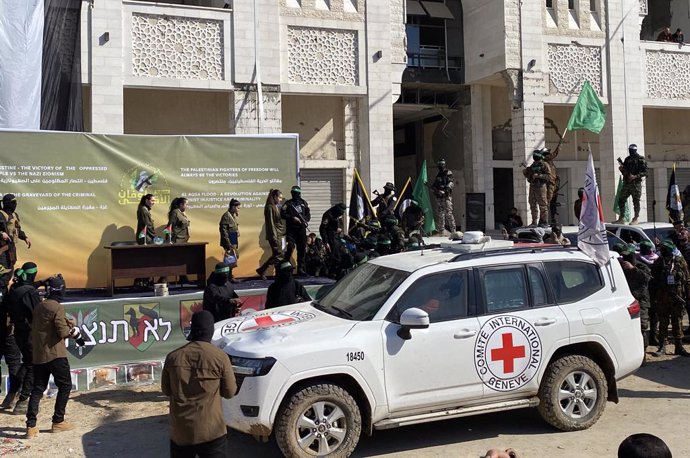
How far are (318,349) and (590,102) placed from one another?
1337 cm

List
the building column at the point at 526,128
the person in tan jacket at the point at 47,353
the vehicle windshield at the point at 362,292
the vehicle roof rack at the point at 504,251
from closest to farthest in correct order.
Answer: the vehicle windshield at the point at 362,292
the vehicle roof rack at the point at 504,251
the person in tan jacket at the point at 47,353
the building column at the point at 526,128

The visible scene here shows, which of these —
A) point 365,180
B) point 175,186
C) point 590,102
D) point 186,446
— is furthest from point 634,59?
point 186,446

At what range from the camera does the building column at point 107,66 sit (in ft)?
56.6

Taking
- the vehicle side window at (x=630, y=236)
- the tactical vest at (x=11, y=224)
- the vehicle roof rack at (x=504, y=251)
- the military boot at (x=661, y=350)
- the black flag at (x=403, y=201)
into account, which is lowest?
the military boot at (x=661, y=350)

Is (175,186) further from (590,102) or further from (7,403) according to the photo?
(590,102)

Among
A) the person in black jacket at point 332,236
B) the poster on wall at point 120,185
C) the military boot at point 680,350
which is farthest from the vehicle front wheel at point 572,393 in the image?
the poster on wall at point 120,185

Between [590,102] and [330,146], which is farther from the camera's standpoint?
[330,146]

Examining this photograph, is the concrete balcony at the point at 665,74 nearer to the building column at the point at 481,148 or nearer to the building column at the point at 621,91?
the building column at the point at 621,91

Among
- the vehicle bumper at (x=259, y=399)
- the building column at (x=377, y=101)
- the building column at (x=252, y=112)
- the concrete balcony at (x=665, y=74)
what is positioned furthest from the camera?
the concrete balcony at (x=665, y=74)

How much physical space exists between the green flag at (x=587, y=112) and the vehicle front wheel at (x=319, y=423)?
1272cm

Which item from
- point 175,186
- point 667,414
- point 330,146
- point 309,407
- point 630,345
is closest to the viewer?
point 309,407

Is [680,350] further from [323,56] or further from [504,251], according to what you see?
[323,56]

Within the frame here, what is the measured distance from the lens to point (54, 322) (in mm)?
6992

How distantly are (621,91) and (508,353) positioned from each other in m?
20.3
